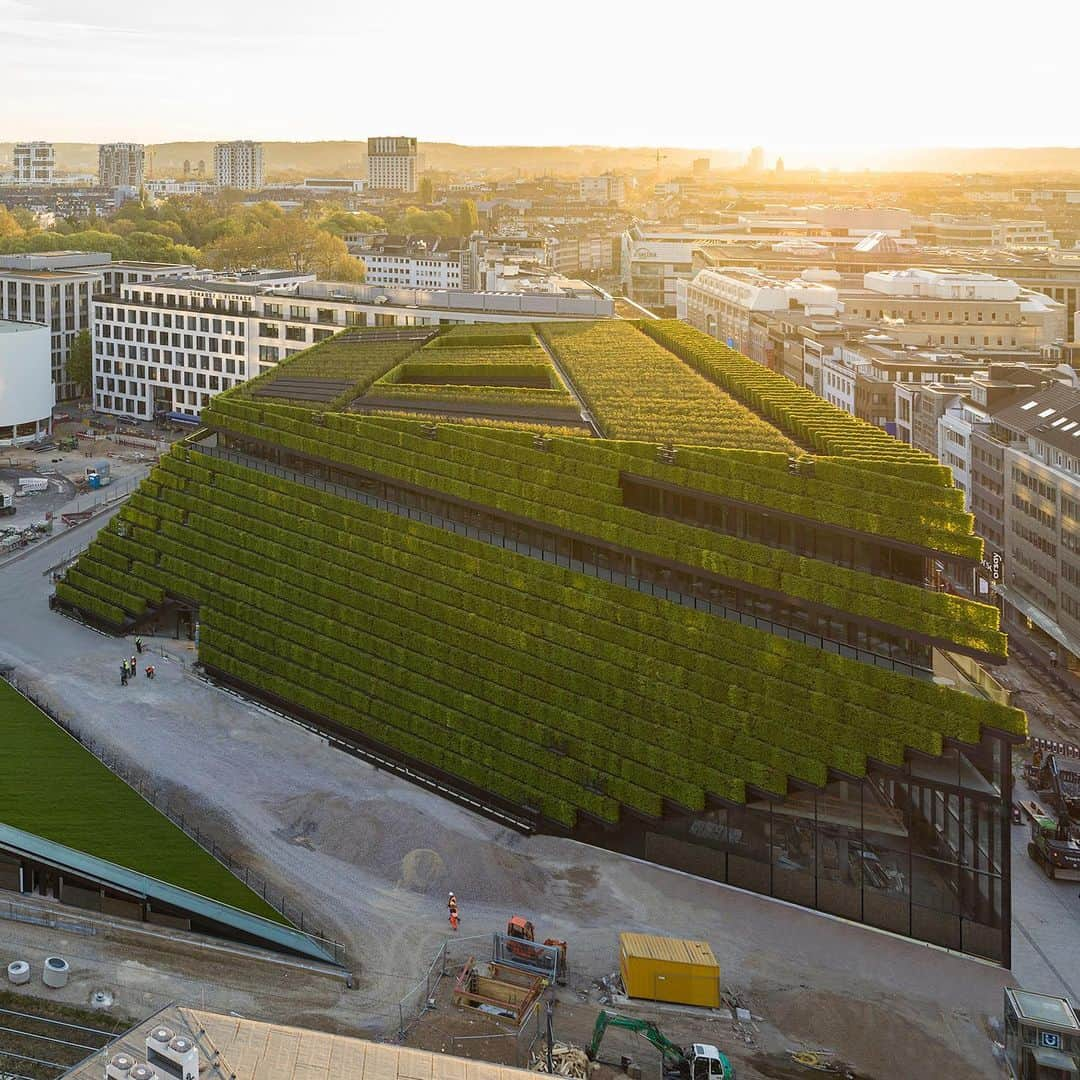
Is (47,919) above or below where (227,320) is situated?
below

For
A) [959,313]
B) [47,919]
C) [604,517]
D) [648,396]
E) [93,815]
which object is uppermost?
[959,313]

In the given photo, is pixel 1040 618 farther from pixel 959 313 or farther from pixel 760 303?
pixel 760 303

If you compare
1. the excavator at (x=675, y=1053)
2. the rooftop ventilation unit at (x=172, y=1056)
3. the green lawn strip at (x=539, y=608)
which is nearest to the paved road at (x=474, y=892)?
the excavator at (x=675, y=1053)

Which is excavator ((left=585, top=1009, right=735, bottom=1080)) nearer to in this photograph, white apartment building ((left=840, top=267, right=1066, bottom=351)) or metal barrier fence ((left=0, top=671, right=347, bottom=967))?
metal barrier fence ((left=0, top=671, right=347, bottom=967))

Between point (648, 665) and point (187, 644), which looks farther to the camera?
point (187, 644)

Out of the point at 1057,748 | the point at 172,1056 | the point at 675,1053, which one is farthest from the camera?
the point at 1057,748

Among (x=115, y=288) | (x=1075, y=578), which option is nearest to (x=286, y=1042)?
(x=1075, y=578)

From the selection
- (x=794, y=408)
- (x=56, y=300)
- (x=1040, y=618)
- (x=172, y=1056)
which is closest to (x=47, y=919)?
(x=172, y=1056)

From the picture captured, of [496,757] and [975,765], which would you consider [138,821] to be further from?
[975,765]
